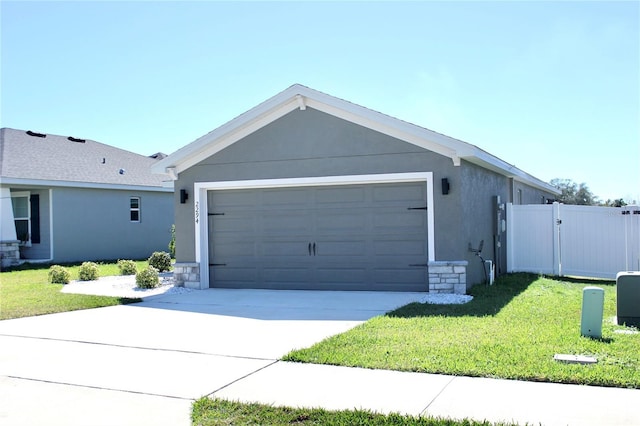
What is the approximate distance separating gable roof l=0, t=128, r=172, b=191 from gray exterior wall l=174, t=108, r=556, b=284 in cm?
920

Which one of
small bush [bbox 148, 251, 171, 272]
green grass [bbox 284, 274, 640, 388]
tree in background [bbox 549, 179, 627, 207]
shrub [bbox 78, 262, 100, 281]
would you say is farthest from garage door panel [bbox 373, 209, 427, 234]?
tree in background [bbox 549, 179, 627, 207]

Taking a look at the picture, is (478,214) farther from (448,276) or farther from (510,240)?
(510,240)

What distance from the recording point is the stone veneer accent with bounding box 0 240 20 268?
64.9 feet

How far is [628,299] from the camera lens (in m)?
8.17

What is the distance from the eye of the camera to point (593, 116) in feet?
84.5

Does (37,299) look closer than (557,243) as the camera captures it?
Yes

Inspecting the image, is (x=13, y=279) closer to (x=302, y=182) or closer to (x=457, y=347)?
(x=302, y=182)

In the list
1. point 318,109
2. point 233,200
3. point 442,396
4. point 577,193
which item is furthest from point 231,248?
point 577,193

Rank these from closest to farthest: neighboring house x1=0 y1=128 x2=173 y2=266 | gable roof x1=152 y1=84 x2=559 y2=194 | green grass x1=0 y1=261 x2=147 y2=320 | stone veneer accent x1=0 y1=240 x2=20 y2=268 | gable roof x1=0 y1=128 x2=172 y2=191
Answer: green grass x1=0 y1=261 x2=147 y2=320, gable roof x1=152 y1=84 x2=559 y2=194, stone veneer accent x1=0 y1=240 x2=20 y2=268, gable roof x1=0 y1=128 x2=172 y2=191, neighboring house x1=0 y1=128 x2=173 y2=266

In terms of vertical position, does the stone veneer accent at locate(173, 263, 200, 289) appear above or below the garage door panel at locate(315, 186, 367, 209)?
below

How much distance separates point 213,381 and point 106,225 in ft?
59.1

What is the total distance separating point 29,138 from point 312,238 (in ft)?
52.5

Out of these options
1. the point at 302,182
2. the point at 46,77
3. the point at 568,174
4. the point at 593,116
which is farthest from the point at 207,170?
→ the point at 568,174

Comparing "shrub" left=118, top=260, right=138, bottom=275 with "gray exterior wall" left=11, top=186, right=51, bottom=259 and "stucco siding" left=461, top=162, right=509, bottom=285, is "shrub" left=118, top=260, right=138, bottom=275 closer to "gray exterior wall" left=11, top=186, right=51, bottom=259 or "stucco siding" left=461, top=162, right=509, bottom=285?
"gray exterior wall" left=11, top=186, right=51, bottom=259
